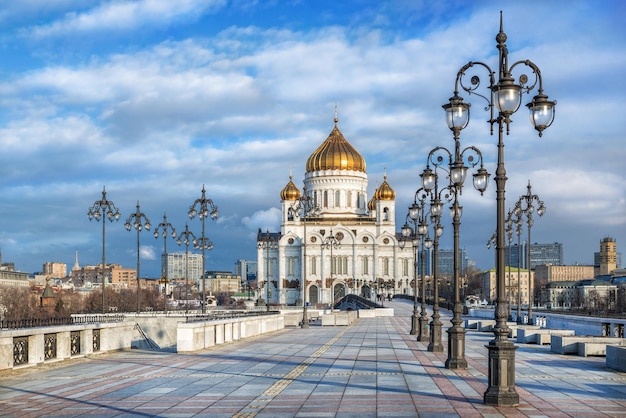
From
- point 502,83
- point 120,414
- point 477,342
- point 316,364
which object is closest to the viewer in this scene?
point 120,414

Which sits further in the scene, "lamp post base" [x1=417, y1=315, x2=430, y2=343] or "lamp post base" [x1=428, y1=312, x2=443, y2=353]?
"lamp post base" [x1=417, y1=315, x2=430, y2=343]

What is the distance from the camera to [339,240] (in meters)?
144

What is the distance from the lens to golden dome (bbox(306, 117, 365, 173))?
484ft

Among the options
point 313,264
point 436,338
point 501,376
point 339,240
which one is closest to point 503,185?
point 501,376

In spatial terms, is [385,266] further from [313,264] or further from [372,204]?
[313,264]

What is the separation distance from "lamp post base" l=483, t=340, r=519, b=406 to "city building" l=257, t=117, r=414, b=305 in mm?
129919

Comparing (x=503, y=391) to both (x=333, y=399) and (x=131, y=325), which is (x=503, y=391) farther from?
(x=131, y=325)

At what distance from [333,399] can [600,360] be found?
36.3 ft

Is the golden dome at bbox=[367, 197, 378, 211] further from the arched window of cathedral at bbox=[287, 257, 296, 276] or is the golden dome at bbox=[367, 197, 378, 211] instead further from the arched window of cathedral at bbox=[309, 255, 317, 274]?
the arched window of cathedral at bbox=[287, 257, 296, 276]

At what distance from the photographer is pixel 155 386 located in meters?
17.0

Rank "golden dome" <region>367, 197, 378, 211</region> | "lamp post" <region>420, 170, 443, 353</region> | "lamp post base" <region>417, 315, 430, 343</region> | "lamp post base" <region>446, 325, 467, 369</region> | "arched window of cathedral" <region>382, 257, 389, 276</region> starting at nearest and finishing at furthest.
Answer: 1. "lamp post base" <region>446, 325, 467, 369</region>
2. "lamp post" <region>420, 170, 443, 353</region>
3. "lamp post base" <region>417, 315, 430, 343</region>
4. "arched window of cathedral" <region>382, 257, 389, 276</region>
5. "golden dome" <region>367, 197, 378, 211</region>

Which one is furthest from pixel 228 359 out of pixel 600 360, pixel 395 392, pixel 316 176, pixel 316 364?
pixel 316 176

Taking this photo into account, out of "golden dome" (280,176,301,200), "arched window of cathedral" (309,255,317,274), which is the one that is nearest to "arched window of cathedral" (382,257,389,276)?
"arched window of cathedral" (309,255,317,274)

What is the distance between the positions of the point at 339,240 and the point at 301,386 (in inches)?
5021
